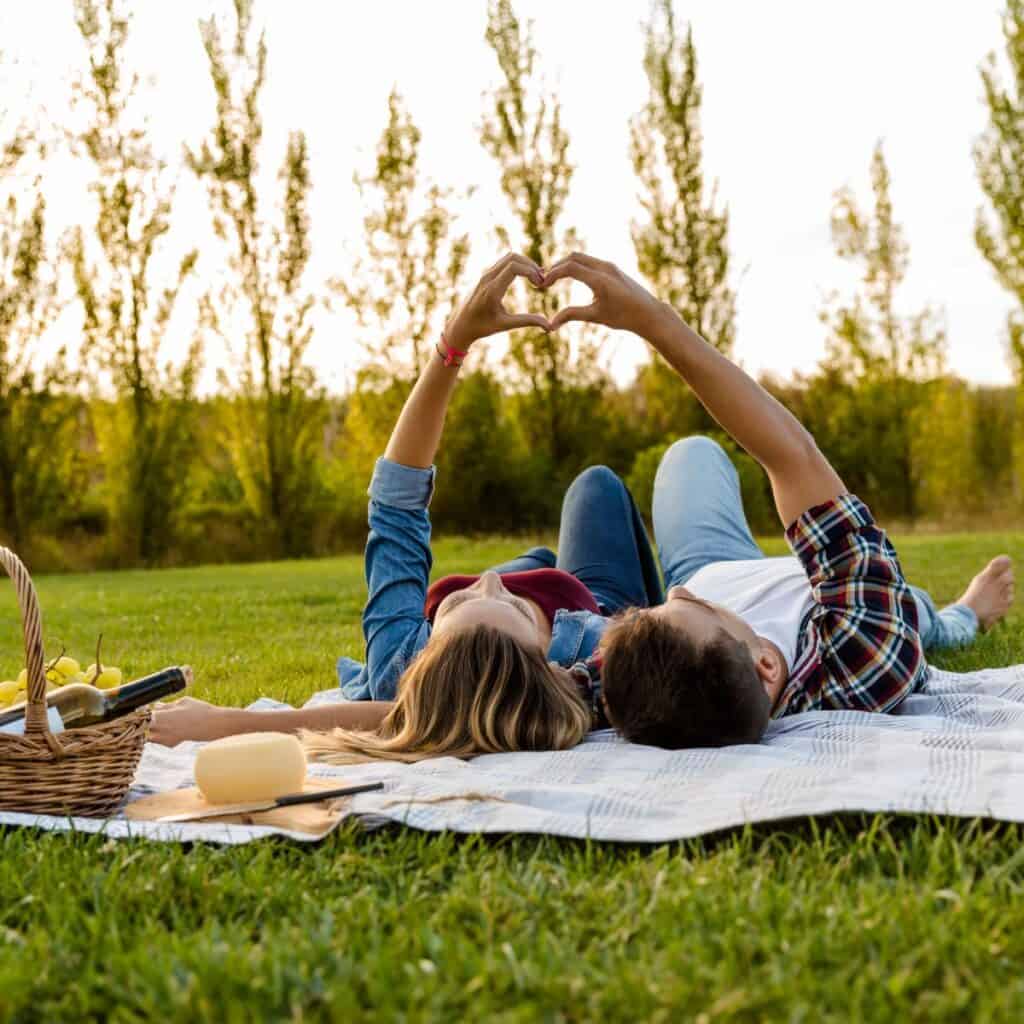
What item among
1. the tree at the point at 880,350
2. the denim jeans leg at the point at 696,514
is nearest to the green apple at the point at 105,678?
the denim jeans leg at the point at 696,514

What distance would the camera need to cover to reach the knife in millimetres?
2352

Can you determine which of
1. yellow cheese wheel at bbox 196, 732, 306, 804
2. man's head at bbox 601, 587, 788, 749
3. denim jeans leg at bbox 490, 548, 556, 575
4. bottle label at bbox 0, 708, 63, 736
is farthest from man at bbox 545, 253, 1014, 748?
bottle label at bbox 0, 708, 63, 736

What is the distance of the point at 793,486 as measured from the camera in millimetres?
3197

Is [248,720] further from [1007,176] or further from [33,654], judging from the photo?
[1007,176]

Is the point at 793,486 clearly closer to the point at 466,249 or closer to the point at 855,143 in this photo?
the point at 466,249

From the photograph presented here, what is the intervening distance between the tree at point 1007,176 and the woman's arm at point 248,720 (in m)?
17.2

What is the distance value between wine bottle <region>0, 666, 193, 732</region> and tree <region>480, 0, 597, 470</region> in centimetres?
1626

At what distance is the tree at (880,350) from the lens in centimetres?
2019

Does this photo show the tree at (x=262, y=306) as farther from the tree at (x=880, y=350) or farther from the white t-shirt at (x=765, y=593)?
the white t-shirt at (x=765, y=593)

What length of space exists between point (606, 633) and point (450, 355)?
98 cm

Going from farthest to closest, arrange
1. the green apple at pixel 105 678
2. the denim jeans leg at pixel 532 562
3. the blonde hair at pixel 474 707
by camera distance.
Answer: the denim jeans leg at pixel 532 562
the blonde hair at pixel 474 707
the green apple at pixel 105 678

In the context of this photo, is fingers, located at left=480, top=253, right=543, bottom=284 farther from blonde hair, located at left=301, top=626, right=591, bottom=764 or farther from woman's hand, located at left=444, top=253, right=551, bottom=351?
blonde hair, located at left=301, top=626, right=591, bottom=764

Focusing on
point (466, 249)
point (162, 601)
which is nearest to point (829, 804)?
point (162, 601)

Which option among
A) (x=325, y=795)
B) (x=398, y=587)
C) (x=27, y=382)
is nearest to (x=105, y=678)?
(x=325, y=795)
